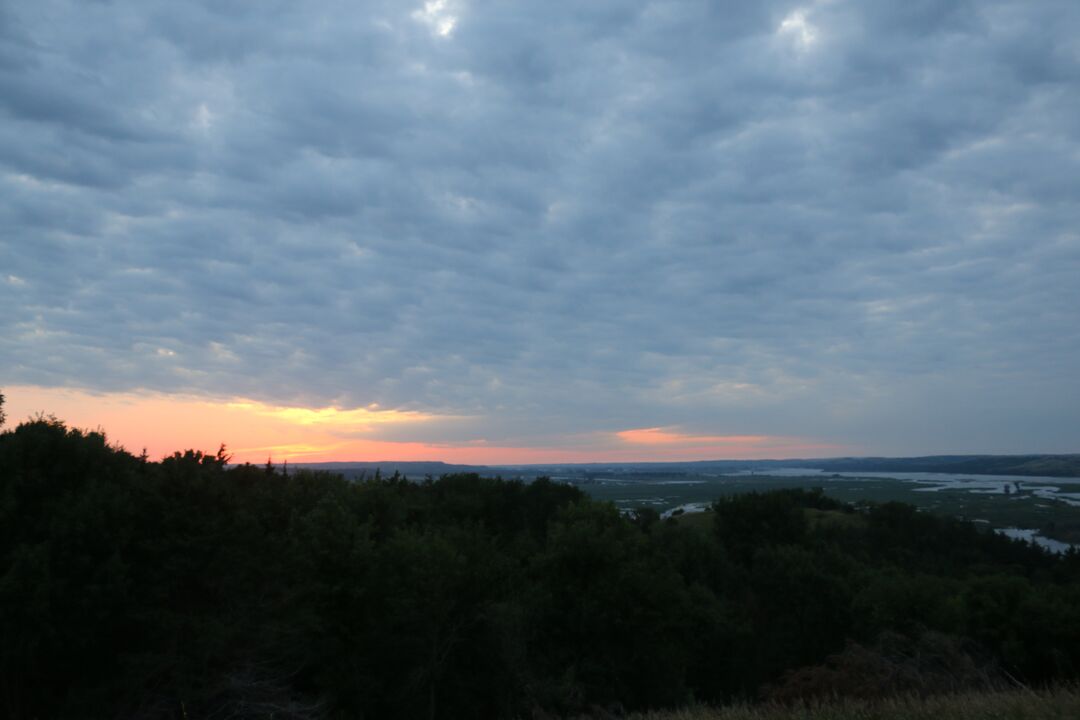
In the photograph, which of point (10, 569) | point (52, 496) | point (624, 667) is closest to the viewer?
point (10, 569)

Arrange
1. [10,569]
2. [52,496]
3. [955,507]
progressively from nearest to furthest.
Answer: [10,569] < [52,496] < [955,507]

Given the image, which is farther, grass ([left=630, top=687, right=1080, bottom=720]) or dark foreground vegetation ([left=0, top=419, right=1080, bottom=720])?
dark foreground vegetation ([left=0, top=419, right=1080, bottom=720])

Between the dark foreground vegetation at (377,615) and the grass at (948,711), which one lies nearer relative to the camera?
the grass at (948,711)

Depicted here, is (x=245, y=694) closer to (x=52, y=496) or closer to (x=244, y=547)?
(x=244, y=547)

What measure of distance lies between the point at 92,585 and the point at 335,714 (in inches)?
345

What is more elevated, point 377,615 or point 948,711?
point 948,711

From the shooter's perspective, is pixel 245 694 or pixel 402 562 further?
pixel 402 562

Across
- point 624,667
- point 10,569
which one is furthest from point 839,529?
point 10,569

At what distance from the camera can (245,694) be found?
65.3 ft

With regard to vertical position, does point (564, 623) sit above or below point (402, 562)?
below

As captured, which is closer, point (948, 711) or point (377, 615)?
point (948, 711)

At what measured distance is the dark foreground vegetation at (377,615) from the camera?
1917 cm

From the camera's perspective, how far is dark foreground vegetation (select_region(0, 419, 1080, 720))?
62.9 ft

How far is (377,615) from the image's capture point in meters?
26.3
